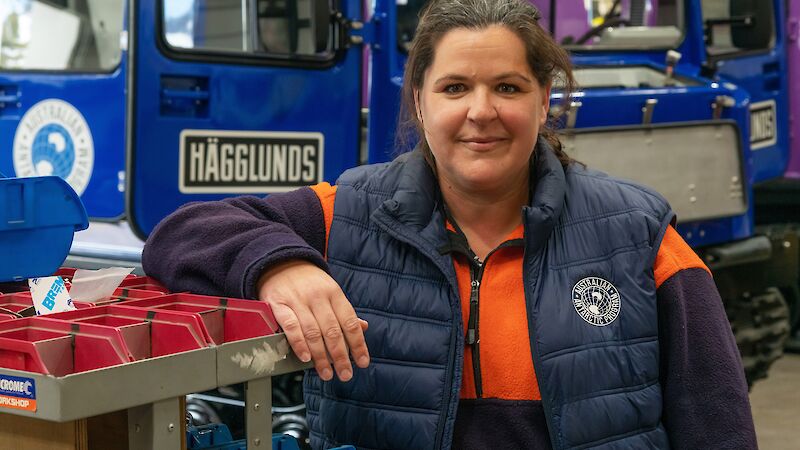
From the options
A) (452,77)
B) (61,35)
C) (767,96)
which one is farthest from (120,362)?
(767,96)

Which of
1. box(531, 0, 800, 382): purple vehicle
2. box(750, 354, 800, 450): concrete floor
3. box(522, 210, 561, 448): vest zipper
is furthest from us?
box(750, 354, 800, 450): concrete floor

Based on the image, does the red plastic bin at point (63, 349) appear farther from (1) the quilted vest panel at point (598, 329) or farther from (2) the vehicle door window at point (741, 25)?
(2) the vehicle door window at point (741, 25)

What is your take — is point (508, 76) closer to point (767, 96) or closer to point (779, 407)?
point (767, 96)

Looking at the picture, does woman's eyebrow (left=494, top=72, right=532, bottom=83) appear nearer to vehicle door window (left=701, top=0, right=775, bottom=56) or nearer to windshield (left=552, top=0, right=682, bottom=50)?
windshield (left=552, top=0, right=682, bottom=50)

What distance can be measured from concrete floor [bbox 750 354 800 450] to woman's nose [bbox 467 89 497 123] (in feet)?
13.5

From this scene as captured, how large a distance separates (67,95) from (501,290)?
2506mm

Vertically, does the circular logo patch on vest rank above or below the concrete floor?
above

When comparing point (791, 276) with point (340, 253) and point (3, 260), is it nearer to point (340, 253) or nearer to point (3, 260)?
point (340, 253)

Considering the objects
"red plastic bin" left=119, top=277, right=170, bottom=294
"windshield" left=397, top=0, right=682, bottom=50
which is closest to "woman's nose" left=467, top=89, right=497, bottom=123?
"red plastic bin" left=119, top=277, right=170, bottom=294

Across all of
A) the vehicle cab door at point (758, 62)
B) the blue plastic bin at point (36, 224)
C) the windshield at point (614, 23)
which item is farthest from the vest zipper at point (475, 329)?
the vehicle cab door at point (758, 62)

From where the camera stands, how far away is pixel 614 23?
550 cm

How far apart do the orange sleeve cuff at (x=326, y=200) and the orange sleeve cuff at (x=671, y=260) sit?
0.60 meters

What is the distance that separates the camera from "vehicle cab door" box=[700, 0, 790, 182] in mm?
5602

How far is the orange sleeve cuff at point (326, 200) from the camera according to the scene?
2301mm
